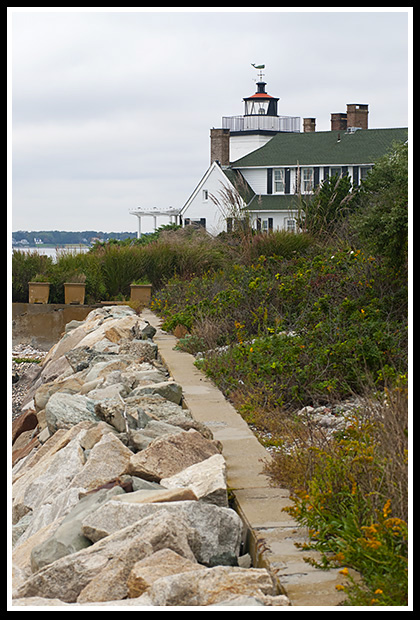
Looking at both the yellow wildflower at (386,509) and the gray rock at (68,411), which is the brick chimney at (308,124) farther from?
the yellow wildflower at (386,509)

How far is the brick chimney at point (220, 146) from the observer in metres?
39.0

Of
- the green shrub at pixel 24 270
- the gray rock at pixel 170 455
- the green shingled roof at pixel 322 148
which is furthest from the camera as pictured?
the green shingled roof at pixel 322 148

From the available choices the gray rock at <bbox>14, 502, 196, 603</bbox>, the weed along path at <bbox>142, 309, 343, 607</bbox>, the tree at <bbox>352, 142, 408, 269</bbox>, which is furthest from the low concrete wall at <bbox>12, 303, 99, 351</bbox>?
the gray rock at <bbox>14, 502, 196, 603</bbox>

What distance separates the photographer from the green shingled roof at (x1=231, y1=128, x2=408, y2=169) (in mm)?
35719

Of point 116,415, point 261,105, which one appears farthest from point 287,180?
point 116,415

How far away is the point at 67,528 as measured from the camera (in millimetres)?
3588

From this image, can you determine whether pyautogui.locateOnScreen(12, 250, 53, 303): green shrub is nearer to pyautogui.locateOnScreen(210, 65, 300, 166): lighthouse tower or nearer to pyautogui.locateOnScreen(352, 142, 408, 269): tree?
pyautogui.locateOnScreen(352, 142, 408, 269): tree

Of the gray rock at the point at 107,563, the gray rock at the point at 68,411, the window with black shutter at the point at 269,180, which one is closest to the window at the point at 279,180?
the window with black shutter at the point at 269,180

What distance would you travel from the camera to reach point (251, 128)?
41656 mm

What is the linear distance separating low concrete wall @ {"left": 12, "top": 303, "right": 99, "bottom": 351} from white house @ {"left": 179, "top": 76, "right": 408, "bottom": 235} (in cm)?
1999

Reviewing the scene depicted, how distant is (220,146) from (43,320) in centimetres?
2558

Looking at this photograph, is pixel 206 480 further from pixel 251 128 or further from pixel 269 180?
pixel 251 128
